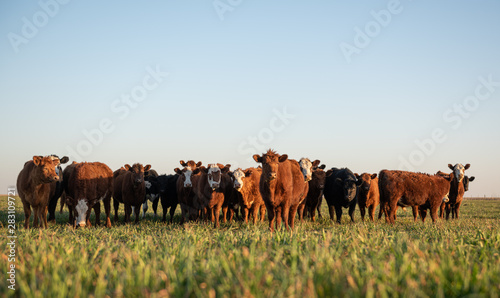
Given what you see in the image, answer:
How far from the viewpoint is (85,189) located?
1208cm

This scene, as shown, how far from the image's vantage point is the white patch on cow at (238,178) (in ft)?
39.6

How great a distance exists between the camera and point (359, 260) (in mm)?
4328

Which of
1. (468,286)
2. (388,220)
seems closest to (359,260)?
(468,286)

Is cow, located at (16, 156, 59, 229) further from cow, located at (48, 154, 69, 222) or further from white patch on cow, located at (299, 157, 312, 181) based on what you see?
white patch on cow, located at (299, 157, 312, 181)

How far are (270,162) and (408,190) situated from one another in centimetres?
658

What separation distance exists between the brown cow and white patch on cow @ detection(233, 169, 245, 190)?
505 centimetres

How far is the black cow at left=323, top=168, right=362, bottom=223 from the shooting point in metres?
14.5

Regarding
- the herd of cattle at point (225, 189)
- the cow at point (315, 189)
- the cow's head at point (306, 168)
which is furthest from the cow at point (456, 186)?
the cow's head at point (306, 168)

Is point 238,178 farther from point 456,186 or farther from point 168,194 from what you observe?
point 456,186

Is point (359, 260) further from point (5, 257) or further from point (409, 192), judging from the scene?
point (409, 192)

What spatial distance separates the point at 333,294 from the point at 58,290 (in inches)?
88.9

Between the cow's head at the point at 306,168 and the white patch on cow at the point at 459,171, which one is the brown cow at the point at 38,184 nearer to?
the cow's head at the point at 306,168

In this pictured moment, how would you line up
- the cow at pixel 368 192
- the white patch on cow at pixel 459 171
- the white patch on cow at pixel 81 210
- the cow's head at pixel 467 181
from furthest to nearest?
the cow's head at pixel 467 181 < the white patch on cow at pixel 459 171 < the cow at pixel 368 192 < the white patch on cow at pixel 81 210

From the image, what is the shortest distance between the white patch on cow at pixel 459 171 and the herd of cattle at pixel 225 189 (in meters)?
3.58
